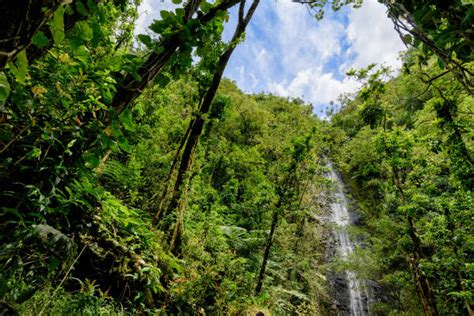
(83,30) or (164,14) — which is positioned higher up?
(164,14)

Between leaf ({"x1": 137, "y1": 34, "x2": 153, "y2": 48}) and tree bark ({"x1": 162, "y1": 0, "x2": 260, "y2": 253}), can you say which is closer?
leaf ({"x1": 137, "y1": 34, "x2": 153, "y2": 48})

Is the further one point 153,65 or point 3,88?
point 153,65

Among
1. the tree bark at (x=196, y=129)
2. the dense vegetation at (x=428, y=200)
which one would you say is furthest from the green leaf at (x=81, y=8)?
the tree bark at (x=196, y=129)

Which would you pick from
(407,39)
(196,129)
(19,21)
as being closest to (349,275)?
(196,129)

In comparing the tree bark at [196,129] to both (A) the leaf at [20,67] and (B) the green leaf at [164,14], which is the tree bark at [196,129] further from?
(A) the leaf at [20,67]

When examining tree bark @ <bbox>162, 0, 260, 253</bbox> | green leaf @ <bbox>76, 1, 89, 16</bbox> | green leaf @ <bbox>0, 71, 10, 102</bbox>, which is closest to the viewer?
green leaf @ <bbox>0, 71, 10, 102</bbox>

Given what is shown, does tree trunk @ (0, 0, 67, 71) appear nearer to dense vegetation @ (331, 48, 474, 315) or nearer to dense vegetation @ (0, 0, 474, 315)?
dense vegetation @ (0, 0, 474, 315)

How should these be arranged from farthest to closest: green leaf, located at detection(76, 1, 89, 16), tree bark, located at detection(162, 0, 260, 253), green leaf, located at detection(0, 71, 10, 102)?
tree bark, located at detection(162, 0, 260, 253), green leaf, located at detection(76, 1, 89, 16), green leaf, located at detection(0, 71, 10, 102)

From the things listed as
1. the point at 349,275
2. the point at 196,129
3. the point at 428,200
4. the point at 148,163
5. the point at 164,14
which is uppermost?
the point at 428,200

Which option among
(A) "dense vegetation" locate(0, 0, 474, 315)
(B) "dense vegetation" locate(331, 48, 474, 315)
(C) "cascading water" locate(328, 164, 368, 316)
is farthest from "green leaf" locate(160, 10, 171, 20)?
(C) "cascading water" locate(328, 164, 368, 316)

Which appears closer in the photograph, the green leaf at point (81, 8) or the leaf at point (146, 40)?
the green leaf at point (81, 8)

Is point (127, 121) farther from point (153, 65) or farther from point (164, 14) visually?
point (164, 14)

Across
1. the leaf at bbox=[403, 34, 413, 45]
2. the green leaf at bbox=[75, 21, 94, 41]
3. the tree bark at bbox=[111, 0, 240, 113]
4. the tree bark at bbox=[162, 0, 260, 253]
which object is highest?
the tree bark at bbox=[162, 0, 260, 253]

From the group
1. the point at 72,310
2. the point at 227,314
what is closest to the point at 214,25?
the point at 72,310
